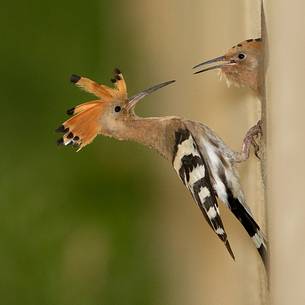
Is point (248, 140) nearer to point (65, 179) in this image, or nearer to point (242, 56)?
point (242, 56)

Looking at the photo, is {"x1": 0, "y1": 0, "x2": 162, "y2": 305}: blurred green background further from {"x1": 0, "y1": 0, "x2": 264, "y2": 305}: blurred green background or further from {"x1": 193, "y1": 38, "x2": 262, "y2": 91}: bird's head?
{"x1": 193, "y1": 38, "x2": 262, "y2": 91}: bird's head

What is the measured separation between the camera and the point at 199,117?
1.79 meters

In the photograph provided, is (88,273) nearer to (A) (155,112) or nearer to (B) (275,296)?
(A) (155,112)

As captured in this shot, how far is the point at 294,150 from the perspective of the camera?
117 centimetres

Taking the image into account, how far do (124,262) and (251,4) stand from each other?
0.90 m

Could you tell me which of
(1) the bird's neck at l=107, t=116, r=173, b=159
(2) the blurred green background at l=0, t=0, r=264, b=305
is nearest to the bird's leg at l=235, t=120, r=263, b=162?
(1) the bird's neck at l=107, t=116, r=173, b=159

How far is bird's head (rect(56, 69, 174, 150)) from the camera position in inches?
51.0

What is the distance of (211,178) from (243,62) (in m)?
0.20

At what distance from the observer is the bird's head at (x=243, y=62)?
1.30 meters

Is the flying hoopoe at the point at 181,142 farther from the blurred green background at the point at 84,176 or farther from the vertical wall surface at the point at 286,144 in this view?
the blurred green background at the point at 84,176

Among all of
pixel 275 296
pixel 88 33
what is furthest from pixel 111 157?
pixel 275 296

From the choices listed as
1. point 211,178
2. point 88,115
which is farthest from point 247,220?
point 88,115

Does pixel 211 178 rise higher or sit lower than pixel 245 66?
lower

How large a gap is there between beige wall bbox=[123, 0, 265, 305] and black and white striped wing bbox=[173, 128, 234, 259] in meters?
0.17
